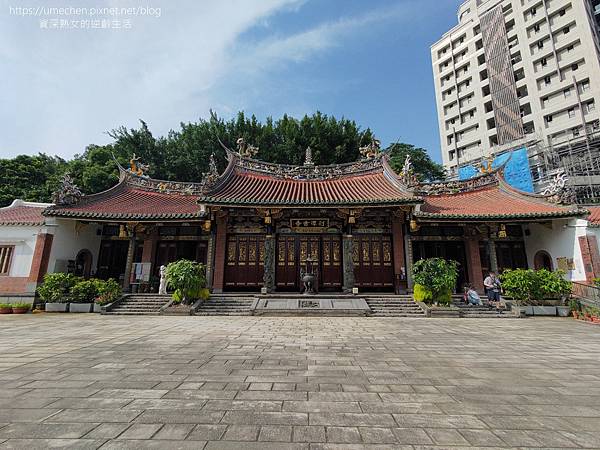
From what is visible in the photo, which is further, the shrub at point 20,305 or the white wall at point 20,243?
the white wall at point 20,243

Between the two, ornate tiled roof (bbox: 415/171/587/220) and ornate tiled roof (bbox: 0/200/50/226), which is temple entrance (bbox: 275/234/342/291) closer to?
ornate tiled roof (bbox: 415/171/587/220)

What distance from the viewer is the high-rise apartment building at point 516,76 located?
32344 mm

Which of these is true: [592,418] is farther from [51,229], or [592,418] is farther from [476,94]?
[476,94]

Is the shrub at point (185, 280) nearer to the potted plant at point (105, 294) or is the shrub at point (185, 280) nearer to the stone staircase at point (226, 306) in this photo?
the stone staircase at point (226, 306)

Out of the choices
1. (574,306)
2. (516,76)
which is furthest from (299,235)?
(516,76)

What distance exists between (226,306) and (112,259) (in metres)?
7.88

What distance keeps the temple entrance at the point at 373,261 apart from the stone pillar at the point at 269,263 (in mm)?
3976

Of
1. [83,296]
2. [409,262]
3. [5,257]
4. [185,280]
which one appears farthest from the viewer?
[409,262]

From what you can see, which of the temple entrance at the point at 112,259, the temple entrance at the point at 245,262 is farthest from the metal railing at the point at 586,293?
the temple entrance at the point at 112,259

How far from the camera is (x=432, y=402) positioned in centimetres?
326

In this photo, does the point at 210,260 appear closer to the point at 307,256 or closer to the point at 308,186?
the point at 307,256

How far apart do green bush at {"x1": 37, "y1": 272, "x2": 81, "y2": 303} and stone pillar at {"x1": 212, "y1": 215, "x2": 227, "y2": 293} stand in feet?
19.4

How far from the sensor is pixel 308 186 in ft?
52.6

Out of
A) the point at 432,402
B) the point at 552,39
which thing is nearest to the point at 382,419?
the point at 432,402
